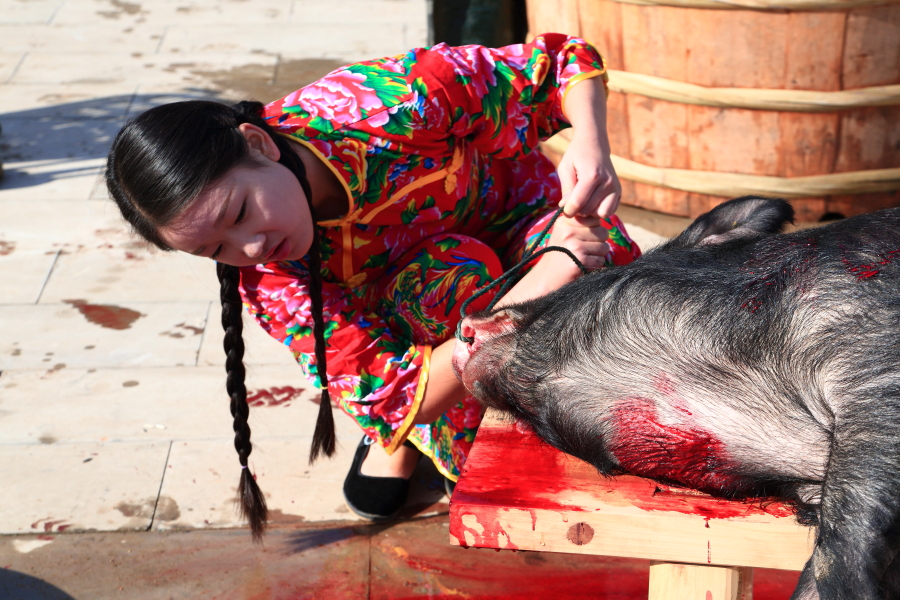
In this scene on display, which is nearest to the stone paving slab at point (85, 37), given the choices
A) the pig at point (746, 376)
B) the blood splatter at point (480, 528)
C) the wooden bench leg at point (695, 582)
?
the pig at point (746, 376)

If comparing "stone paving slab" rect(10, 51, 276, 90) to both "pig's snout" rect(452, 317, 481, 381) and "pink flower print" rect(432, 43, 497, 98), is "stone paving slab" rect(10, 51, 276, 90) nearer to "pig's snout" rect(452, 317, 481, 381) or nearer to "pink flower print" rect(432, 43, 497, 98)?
"pink flower print" rect(432, 43, 497, 98)

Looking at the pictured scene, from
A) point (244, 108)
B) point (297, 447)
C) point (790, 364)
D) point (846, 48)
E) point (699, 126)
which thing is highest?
point (244, 108)

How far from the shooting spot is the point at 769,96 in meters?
3.11

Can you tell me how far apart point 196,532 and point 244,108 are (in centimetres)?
108

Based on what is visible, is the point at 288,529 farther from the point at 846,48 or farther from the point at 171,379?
the point at 846,48

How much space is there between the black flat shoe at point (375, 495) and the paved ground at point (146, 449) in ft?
0.13

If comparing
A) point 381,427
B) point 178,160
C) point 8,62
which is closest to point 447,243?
point 381,427

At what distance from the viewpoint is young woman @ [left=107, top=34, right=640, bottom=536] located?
Answer: 164cm

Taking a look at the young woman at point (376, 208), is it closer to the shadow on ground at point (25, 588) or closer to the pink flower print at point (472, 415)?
the pink flower print at point (472, 415)

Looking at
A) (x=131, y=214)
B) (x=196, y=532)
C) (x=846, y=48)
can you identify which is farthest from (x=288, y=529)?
(x=846, y=48)

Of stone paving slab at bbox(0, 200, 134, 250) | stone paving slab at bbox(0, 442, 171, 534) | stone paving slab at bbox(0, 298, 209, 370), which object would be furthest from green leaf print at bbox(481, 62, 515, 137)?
stone paving slab at bbox(0, 200, 134, 250)

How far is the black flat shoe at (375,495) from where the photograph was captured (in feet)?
7.11

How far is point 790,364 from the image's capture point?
4.03 feet

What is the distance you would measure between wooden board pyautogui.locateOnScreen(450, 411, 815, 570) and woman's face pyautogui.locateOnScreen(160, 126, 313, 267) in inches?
24.9
